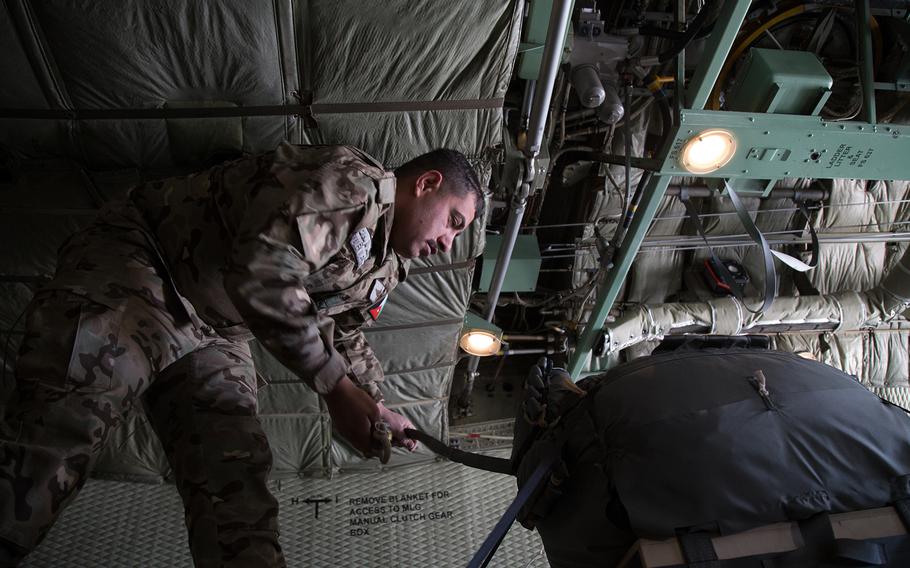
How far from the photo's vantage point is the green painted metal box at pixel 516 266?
11.8 ft

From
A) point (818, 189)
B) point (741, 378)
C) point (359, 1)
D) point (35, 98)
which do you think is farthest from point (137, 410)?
point (818, 189)

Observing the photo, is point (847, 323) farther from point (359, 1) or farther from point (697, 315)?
point (359, 1)

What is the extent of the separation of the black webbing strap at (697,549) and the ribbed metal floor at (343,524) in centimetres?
237

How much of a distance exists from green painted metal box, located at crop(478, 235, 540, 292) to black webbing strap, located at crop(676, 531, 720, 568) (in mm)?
2380

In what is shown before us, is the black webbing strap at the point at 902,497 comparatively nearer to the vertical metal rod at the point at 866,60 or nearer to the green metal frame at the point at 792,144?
the green metal frame at the point at 792,144

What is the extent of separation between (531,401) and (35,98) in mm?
2285

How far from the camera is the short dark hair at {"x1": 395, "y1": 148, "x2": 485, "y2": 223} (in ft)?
6.71

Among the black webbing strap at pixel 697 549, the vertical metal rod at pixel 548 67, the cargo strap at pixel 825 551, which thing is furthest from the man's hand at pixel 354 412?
the vertical metal rod at pixel 548 67

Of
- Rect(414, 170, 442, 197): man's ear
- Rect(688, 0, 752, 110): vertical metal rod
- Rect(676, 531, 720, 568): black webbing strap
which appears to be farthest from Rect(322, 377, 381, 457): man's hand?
Rect(688, 0, 752, 110): vertical metal rod

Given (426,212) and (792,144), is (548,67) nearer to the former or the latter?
(426,212)

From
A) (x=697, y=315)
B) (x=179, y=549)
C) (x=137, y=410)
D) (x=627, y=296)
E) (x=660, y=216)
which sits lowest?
(x=179, y=549)

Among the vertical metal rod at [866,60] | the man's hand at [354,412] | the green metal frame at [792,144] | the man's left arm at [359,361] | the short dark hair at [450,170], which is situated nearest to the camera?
the man's hand at [354,412]

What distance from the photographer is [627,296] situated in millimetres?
4746

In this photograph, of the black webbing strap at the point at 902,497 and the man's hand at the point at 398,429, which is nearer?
the black webbing strap at the point at 902,497
